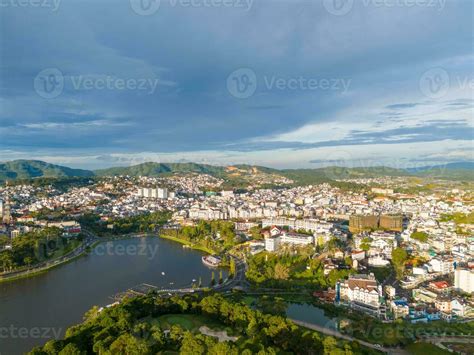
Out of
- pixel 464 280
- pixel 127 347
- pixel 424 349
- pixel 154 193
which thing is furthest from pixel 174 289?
→ pixel 154 193

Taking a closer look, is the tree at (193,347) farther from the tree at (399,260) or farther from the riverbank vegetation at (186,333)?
the tree at (399,260)

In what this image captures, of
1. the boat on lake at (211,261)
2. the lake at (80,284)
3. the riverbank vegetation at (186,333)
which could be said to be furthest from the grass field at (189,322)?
the boat on lake at (211,261)

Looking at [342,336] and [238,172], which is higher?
[238,172]


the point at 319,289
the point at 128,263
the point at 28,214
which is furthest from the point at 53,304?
the point at 28,214

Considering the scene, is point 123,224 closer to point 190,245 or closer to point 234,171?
point 190,245

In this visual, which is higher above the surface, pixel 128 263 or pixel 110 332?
pixel 110 332

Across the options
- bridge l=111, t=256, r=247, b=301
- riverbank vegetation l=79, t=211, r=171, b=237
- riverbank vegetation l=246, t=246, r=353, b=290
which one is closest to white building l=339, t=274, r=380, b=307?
riverbank vegetation l=246, t=246, r=353, b=290

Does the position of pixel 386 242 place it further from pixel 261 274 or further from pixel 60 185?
pixel 60 185
